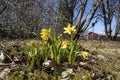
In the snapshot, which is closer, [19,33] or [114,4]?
[19,33]

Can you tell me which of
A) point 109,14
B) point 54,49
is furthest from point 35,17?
point 109,14

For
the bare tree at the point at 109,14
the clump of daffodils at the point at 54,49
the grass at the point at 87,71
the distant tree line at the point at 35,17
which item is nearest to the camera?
the grass at the point at 87,71

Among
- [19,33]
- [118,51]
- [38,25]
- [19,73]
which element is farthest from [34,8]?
[19,73]

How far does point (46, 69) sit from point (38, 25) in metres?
3.75

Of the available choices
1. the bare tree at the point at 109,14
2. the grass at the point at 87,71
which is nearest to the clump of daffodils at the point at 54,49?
the grass at the point at 87,71

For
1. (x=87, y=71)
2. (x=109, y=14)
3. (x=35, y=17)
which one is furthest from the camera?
(x=109, y=14)

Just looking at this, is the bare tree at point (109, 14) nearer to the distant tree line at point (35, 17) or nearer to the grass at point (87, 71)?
the distant tree line at point (35, 17)

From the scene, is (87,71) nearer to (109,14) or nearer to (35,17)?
(35,17)

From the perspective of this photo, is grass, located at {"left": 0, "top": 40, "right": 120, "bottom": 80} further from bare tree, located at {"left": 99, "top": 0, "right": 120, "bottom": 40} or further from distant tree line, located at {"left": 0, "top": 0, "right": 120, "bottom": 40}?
bare tree, located at {"left": 99, "top": 0, "right": 120, "bottom": 40}

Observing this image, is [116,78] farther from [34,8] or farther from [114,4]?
[114,4]

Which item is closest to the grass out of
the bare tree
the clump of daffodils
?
the clump of daffodils

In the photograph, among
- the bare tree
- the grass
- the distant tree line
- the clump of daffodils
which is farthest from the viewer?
the bare tree

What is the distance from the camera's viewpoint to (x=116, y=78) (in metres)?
4.12

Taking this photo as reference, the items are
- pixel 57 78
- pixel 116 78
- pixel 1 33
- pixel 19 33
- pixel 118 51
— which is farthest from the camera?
pixel 1 33
